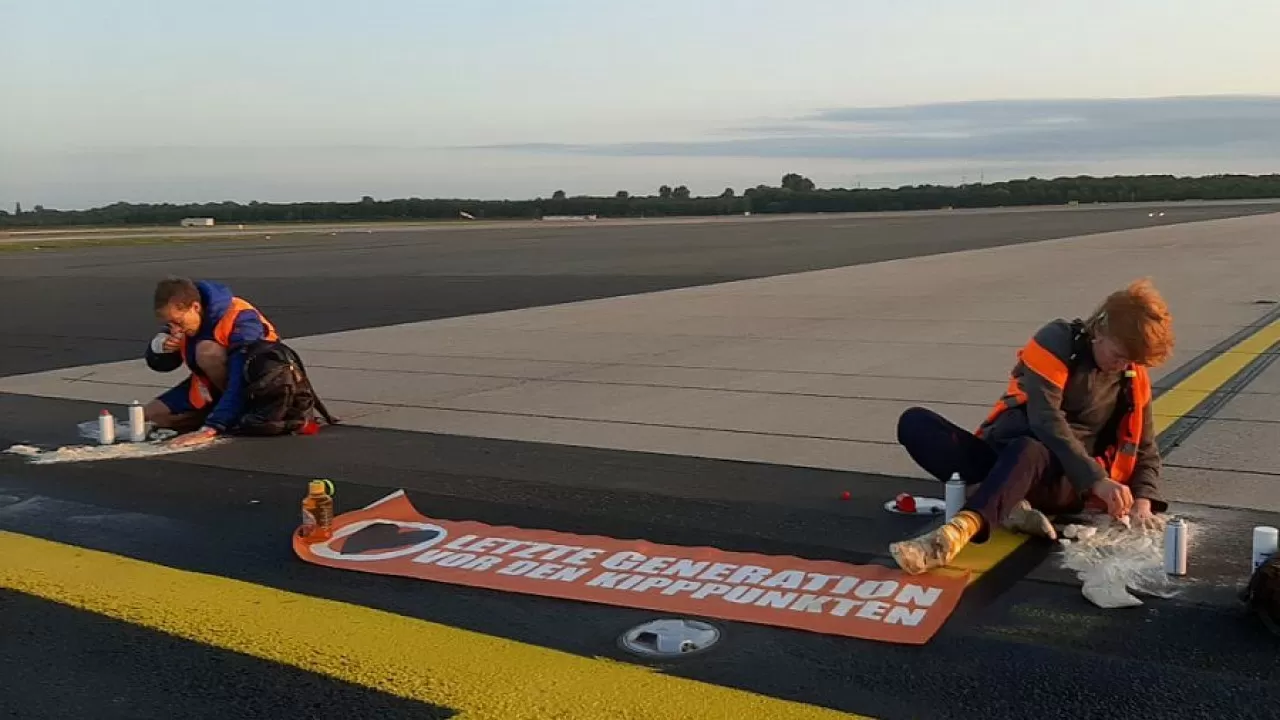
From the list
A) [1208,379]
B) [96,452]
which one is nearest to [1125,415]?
[1208,379]

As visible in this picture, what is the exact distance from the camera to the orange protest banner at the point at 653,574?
13.7 feet

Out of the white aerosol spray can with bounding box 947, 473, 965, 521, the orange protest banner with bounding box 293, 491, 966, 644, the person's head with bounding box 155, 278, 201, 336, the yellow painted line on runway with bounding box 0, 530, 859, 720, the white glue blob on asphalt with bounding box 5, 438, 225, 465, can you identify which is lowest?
the yellow painted line on runway with bounding box 0, 530, 859, 720

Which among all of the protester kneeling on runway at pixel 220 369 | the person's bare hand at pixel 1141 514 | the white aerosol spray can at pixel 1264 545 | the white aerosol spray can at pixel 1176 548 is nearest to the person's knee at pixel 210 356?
the protester kneeling on runway at pixel 220 369

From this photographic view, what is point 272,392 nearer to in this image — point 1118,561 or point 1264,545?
point 1118,561

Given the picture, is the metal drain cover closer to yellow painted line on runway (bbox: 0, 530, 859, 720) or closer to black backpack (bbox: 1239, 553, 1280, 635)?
yellow painted line on runway (bbox: 0, 530, 859, 720)

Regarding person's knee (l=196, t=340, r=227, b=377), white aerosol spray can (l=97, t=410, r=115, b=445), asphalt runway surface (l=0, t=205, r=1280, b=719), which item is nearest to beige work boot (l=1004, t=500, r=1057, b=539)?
asphalt runway surface (l=0, t=205, r=1280, b=719)

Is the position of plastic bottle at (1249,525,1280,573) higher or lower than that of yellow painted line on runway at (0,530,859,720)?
higher

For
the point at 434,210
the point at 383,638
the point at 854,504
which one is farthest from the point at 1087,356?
the point at 434,210

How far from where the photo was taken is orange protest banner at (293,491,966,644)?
4164 millimetres

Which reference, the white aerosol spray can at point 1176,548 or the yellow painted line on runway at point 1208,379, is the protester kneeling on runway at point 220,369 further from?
the yellow painted line on runway at point 1208,379

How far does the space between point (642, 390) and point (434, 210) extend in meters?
110

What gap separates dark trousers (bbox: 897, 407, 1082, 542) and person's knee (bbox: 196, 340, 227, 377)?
13.5 ft

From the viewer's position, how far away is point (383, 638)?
159 inches

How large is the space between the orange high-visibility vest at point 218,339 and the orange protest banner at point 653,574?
241 centimetres
